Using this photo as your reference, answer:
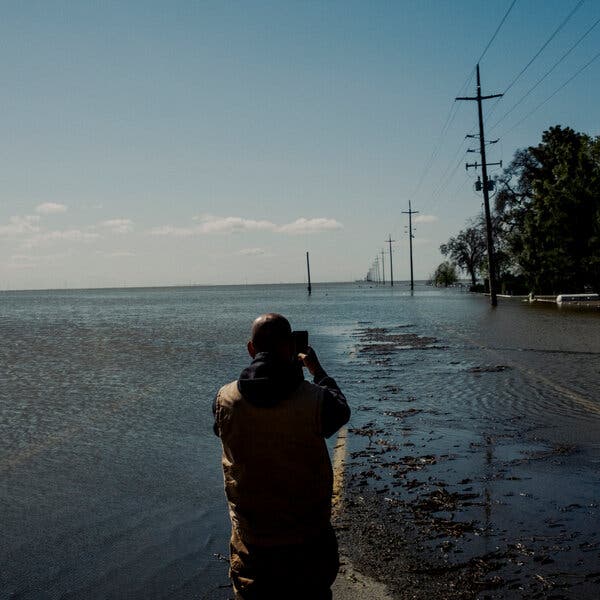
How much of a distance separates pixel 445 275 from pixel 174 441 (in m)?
126

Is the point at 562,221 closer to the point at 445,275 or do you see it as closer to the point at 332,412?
the point at 332,412

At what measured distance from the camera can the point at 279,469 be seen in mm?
2959

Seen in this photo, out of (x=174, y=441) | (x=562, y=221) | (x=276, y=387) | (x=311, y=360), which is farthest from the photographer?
(x=562, y=221)

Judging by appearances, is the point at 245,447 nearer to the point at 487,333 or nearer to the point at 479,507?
the point at 479,507

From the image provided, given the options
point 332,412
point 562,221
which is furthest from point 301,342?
point 562,221

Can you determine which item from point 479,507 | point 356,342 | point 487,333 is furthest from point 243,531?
point 487,333

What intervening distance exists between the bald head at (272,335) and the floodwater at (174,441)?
7.01 ft

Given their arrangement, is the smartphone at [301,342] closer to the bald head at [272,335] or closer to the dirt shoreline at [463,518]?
the bald head at [272,335]

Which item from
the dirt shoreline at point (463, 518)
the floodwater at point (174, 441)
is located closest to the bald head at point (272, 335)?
the dirt shoreline at point (463, 518)

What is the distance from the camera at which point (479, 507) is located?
220 inches

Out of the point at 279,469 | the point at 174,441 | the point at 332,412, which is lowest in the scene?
the point at 174,441

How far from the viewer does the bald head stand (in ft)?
9.74

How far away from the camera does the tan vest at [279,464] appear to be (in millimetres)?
2916

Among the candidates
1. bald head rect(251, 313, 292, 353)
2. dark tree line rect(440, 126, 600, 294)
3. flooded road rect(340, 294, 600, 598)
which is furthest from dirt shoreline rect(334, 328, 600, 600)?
dark tree line rect(440, 126, 600, 294)
